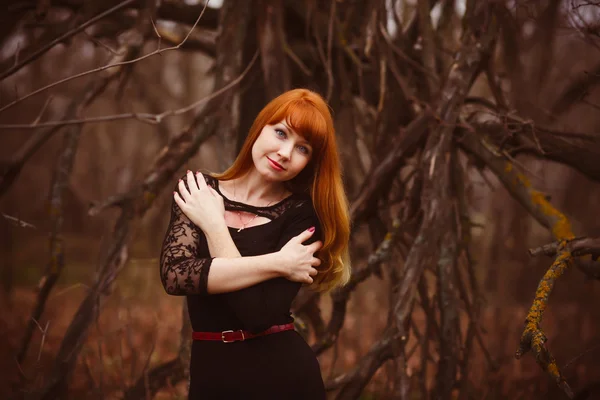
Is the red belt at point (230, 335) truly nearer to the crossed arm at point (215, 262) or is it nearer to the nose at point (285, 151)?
the crossed arm at point (215, 262)

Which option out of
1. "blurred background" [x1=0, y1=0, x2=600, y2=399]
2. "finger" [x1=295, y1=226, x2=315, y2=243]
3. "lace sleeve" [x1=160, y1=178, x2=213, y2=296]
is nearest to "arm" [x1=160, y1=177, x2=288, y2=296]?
"lace sleeve" [x1=160, y1=178, x2=213, y2=296]

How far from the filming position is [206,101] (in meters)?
3.56

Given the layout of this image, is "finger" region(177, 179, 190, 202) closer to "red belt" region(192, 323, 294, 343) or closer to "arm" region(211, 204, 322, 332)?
"arm" region(211, 204, 322, 332)

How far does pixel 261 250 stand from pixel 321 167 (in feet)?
1.26

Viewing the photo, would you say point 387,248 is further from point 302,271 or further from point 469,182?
point 302,271

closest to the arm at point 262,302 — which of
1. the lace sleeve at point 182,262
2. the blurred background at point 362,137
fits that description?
the lace sleeve at point 182,262

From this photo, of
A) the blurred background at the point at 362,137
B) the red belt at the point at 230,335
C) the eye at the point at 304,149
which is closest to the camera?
the red belt at the point at 230,335

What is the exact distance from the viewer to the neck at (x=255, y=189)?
2229mm

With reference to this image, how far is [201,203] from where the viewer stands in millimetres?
2066

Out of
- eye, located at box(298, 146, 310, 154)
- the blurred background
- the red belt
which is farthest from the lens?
the blurred background

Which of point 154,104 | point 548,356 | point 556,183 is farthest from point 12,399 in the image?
point 556,183

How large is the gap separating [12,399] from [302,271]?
7.22 ft

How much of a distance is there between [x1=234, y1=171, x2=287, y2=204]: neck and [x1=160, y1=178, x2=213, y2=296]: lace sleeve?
241 mm

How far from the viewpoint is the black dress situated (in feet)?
6.46
